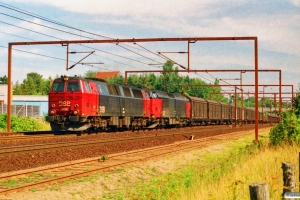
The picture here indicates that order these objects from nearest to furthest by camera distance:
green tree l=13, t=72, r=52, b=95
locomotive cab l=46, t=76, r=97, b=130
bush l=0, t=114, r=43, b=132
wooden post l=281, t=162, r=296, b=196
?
wooden post l=281, t=162, r=296, b=196, locomotive cab l=46, t=76, r=97, b=130, bush l=0, t=114, r=43, b=132, green tree l=13, t=72, r=52, b=95

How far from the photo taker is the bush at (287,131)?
2192 cm

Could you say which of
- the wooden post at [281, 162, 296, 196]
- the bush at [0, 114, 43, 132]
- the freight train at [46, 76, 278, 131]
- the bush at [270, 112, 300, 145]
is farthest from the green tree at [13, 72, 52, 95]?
the wooden post at [281, 162, 296, 196]

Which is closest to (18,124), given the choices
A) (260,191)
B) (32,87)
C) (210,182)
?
(210,182)

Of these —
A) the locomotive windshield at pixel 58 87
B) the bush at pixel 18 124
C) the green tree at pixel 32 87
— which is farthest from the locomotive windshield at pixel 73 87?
the green tree at pixel 32 87

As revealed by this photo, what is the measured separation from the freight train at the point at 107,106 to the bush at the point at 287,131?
37.9 feet

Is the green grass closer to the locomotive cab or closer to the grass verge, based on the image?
the grass verge

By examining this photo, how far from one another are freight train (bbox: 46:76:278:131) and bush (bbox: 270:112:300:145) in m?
11.6

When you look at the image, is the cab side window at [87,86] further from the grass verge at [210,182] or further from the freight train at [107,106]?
the grass verge at [210,182]

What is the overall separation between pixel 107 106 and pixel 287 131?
13.5 meters

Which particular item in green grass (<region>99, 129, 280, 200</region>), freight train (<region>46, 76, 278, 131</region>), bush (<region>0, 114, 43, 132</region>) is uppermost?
freight train (<region>46, 76, 278, 131</region>)

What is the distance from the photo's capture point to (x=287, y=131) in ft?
73.1

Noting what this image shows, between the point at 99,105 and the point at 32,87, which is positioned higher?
the point at 32,87

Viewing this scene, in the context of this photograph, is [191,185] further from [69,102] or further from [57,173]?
[69,102]

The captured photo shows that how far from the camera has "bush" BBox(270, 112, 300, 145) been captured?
71.9 ft
